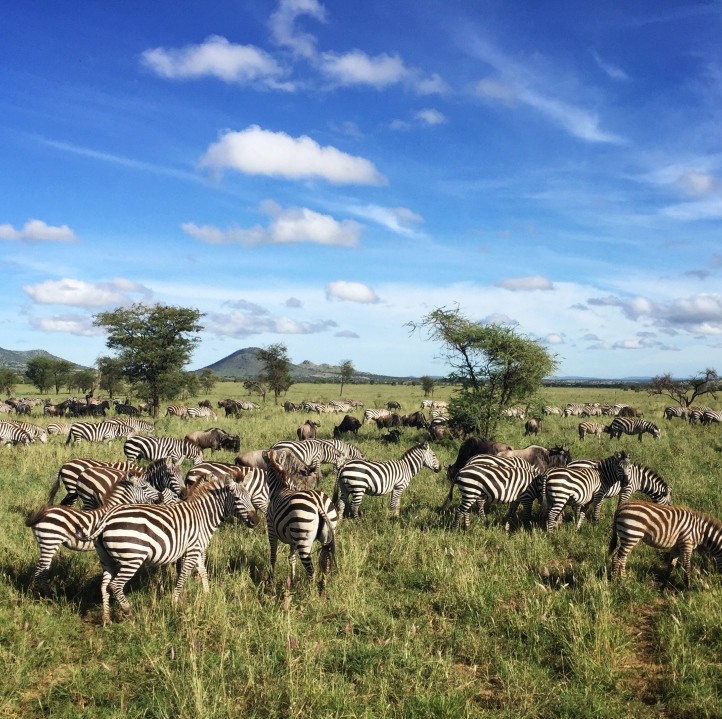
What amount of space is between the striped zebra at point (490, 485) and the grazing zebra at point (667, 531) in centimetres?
258

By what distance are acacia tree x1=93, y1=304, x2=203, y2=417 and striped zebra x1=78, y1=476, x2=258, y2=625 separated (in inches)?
1156

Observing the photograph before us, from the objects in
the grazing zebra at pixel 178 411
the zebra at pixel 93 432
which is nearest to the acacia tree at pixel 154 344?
the grazing zebra at pixel 178 411

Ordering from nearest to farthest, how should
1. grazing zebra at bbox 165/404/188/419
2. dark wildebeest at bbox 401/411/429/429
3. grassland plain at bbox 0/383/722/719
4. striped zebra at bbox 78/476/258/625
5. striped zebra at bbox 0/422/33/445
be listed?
grassland plain at bbox 0/383/722/719
striped zebra at bbox 78/476/258/625
striped zebra at bbox 0/422/33/445
dark wildebeest at bbox 401/411/429/429
grazing zebra at bbox 165/404/188/419

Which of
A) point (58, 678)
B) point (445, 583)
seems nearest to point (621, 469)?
point (445, 583)

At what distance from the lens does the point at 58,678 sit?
5551 millimetres

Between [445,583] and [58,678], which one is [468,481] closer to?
[445,583]

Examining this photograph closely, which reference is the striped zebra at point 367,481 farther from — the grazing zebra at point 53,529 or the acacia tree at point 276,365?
the acacia tree at point 276,365

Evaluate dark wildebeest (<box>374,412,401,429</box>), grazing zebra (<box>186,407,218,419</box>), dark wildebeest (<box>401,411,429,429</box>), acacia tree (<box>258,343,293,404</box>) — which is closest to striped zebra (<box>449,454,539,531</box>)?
dark wildebeest (<box>401,411,429,429</box>)

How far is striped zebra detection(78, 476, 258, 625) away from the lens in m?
6.54

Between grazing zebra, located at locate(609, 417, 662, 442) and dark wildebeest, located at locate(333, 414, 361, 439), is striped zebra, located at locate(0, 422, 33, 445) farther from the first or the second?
grazing zebra, located at locate(609, 417, 662, 442)

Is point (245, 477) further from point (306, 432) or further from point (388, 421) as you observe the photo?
point (388, 421)

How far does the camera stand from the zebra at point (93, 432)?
21.5 m

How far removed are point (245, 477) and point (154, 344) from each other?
2681 centimetres

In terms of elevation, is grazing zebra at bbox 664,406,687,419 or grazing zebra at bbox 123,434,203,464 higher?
grazing zebra at bbox 664,406,687,419
